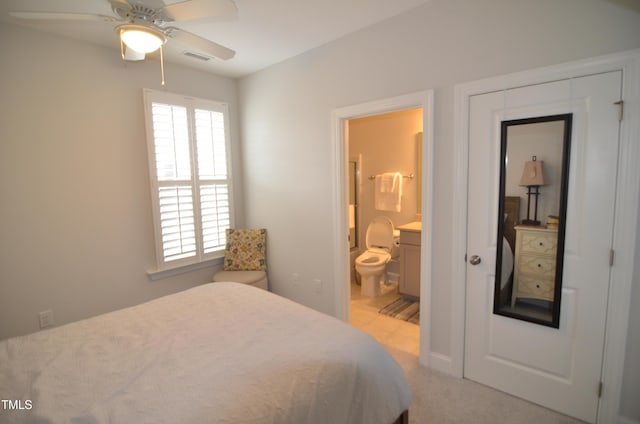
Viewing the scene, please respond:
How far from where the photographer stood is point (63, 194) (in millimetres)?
2484

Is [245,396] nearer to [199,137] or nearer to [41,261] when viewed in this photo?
[41,261]

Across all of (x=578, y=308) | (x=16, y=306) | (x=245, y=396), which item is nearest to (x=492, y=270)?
→ (x=578, y=308)

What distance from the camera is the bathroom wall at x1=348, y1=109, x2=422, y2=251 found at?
13.6 ft

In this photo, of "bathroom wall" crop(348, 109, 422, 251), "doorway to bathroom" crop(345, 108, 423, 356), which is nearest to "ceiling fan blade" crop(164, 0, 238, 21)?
"doorway to bathroom" crop(345, 108, 423, 356)

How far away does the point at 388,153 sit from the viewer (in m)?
4.36

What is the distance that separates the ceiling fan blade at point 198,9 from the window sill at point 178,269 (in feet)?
7.64

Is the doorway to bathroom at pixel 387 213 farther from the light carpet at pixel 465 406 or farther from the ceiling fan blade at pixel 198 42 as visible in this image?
the ceiling fan blade at pixel 198 42

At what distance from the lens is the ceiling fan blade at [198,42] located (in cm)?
167

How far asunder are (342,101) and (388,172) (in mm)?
1885

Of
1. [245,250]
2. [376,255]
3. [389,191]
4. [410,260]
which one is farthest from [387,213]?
[245,250]

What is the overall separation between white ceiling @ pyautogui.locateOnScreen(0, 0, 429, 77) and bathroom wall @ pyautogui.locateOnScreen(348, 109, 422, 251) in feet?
5.81

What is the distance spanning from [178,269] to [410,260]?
2.58m

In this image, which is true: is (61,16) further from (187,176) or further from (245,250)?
(245,250)

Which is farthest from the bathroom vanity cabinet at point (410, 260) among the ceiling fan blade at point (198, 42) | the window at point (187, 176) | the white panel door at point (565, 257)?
the ceiling fan blade at point (198, 42)
